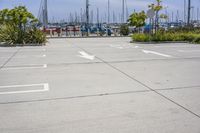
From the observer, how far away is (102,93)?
7211 mm

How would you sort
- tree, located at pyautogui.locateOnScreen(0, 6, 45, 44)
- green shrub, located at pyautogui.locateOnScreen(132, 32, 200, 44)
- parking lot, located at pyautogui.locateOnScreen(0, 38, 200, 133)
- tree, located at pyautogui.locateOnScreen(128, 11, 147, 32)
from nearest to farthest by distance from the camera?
parking lot, located at pyautogui.locateOnScreen(0, 38, 200, 133)
tree, located at pyautogui.locateOnScreen(0, 6, 45, 44)
green shrub, located at pyautogui.locateOnScreen(132, 32, 200, 44)
tree, located at pyautogui.locateOnScreen(128, 11, 147, 32)

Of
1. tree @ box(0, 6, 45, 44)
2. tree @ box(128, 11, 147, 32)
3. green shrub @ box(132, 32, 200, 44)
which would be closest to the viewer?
tree @ box(0, 6, 45, 44)

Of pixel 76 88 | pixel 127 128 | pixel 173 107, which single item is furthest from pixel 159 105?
pixel 76 88

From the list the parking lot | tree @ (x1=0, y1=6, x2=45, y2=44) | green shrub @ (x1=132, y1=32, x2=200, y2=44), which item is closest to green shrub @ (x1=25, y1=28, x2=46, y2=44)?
tree @ (x1=0, y1=6, x2=45, y2=44)

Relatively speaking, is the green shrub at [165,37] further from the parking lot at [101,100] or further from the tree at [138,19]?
the parking lot at [101,100]

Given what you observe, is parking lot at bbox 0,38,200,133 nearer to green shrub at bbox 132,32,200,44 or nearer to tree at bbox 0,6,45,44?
→ tree at bbox 0,6,45,44

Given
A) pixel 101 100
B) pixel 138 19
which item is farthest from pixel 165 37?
pixel 101 100

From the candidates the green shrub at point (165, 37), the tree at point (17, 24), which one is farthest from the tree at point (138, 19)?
the tree at point (17, 24)

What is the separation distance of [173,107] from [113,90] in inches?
76.7

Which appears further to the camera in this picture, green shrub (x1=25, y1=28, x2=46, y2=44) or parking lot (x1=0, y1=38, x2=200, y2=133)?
green shrub (x1=25, y1=28, x2=46, y2=44)

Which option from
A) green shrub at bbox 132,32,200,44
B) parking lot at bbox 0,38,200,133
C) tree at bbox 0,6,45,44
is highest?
tree at bbox 0,6,45,44

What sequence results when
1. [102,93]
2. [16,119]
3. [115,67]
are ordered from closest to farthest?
[16,119] → [102,93] → [115,67]

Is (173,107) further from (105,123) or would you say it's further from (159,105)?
(105,123)

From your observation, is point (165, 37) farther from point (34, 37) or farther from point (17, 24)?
point (17, 24)
